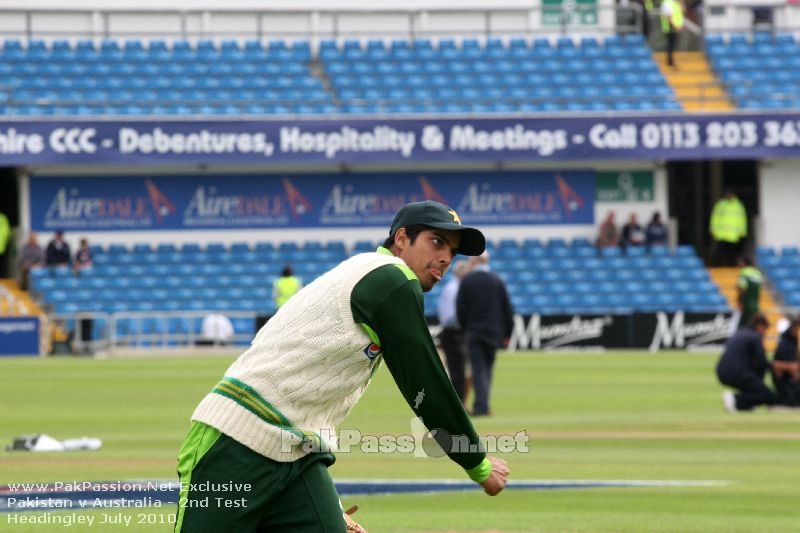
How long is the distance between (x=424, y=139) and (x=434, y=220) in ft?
118

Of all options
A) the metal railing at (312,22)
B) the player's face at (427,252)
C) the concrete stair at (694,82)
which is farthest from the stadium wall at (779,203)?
the player's face at (427,252)

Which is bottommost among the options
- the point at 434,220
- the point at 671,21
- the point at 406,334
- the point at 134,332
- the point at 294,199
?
the point at 134,332

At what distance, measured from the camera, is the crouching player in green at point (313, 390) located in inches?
203

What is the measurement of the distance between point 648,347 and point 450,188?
30.7 ft

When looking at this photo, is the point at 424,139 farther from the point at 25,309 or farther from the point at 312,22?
the point at 25,309

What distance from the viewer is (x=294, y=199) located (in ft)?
140

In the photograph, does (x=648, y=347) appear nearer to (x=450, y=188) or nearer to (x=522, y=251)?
(x=522, y=251)

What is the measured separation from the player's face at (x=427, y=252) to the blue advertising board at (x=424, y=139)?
35.4 meters

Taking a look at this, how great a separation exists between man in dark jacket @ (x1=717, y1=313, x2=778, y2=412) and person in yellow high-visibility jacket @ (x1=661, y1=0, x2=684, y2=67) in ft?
84.4

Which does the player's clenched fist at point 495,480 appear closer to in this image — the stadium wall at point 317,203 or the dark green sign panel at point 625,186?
the stadium wall at point 317,203

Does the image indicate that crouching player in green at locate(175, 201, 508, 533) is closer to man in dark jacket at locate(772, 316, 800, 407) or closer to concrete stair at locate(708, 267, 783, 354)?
man in dark jacket at locate(772, 316, 800, 407)

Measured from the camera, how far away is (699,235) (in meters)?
45.4

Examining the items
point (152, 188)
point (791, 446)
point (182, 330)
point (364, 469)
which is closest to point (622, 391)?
point (791, 446)

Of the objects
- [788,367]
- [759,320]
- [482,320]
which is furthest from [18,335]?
[788,367]
